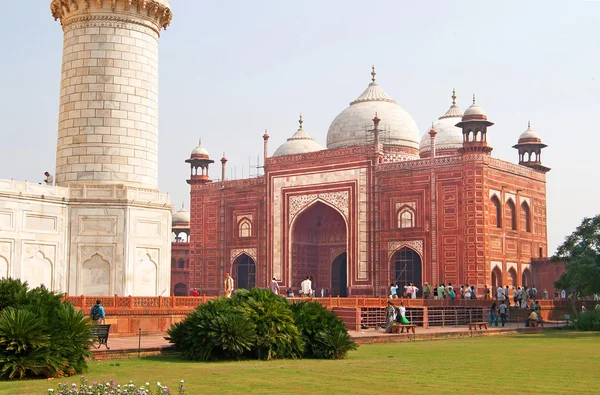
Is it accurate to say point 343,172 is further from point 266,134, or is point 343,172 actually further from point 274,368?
point 274,368

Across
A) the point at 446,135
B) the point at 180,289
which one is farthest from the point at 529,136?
the point at 180,289

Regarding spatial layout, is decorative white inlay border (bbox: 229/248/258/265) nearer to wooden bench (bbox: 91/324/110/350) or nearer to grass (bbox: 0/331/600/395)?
grass (bbox: 0/331/600/395)

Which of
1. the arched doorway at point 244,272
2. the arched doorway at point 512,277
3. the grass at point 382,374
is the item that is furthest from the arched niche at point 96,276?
the arched doorway at point 244,272

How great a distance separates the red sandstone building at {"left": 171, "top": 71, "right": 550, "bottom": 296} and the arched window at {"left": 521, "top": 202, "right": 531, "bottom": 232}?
0.04 meters

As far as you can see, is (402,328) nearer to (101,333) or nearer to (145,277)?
(145,277)

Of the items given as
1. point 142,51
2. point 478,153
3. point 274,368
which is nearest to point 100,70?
point 142,51

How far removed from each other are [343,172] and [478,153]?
6.41m

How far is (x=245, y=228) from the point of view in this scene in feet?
131

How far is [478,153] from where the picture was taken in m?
32.5

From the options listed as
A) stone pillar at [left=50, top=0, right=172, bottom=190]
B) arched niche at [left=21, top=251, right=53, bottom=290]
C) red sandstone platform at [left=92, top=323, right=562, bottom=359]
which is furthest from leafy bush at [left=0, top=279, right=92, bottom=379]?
stone pillar at [left=50, top=0, right=172, bottom=190]

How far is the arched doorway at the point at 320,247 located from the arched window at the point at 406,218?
3.83 meters

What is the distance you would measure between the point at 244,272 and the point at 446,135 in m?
12.0

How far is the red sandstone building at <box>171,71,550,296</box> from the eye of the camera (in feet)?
108

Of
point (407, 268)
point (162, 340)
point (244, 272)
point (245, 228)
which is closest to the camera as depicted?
point (162, 340)
